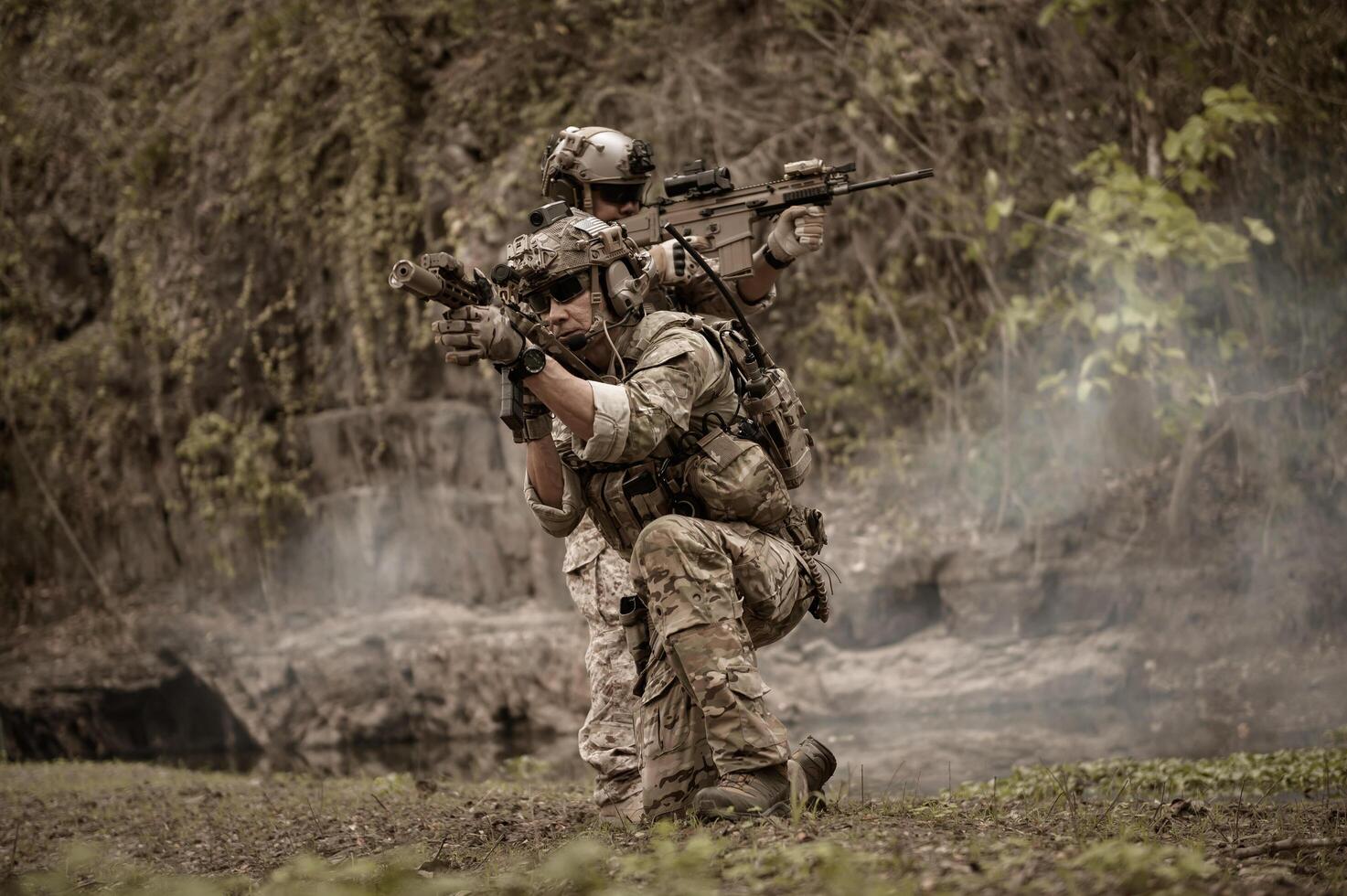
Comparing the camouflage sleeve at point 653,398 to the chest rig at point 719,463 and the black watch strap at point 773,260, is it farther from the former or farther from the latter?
the black watch strap at point 773,260

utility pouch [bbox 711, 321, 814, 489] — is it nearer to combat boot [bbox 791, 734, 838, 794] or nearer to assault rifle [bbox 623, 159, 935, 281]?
combat boot [bbox 791, 734, 838, 794]

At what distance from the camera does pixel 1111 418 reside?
29.9 feet

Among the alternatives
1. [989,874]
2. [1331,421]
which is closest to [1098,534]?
[1331,421]

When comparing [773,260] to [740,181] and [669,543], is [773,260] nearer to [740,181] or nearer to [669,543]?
[669,543]

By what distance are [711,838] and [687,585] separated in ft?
2.67

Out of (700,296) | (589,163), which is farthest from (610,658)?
(589,163)

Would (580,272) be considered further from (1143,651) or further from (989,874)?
(1143,651)

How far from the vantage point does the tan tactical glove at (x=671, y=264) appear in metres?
5.09

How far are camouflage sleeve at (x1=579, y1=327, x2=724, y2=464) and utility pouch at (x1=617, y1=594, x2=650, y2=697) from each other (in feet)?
1.55

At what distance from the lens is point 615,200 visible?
505cm

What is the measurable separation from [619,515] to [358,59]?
748cm

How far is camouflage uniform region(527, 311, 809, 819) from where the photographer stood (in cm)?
402

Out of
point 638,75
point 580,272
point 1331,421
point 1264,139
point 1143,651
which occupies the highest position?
point 638,75

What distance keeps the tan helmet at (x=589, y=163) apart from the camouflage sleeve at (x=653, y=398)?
844mm
